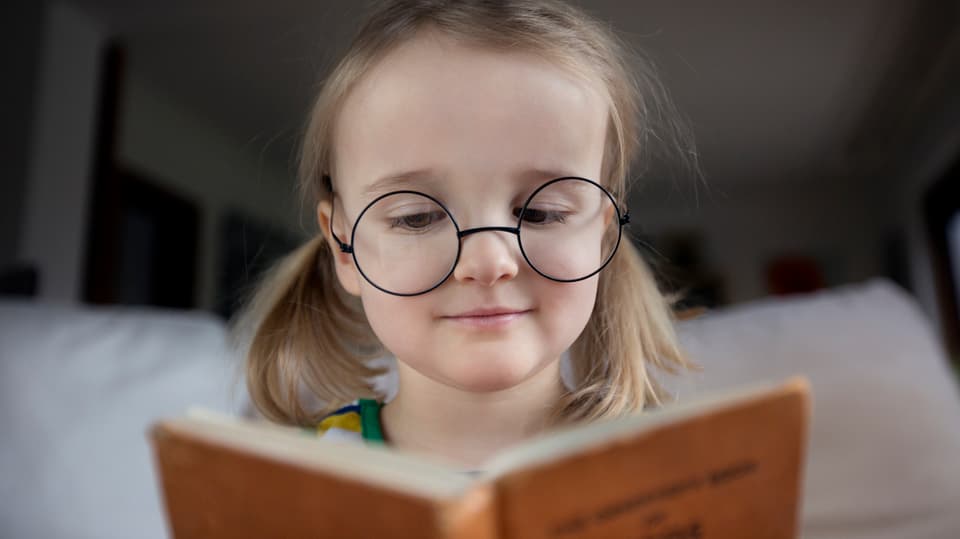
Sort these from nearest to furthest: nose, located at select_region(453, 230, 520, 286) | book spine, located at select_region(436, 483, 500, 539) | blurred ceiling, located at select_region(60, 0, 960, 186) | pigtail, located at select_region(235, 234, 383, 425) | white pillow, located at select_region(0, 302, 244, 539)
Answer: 1. book spine, located at select_region(436, 483, 500, 539)
2. nose, located at select_region(453, 230, 520, 286)
3. pigtail, located at select_region(235, 234, 383, 425)
4. white pillow, located at select_region(0, 302, 244, 539)
5. blurred ceiling, located at select_region(60, 0, 960, 186)

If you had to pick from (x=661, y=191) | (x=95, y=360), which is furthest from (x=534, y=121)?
(x=95, y=360)

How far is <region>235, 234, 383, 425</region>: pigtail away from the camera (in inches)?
30.8

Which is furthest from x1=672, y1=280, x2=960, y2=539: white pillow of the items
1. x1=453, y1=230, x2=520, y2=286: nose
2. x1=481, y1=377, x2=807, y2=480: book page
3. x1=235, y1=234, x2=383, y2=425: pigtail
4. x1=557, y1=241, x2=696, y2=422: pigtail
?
x1=481, y1=377, x2=807, y2=480: book page

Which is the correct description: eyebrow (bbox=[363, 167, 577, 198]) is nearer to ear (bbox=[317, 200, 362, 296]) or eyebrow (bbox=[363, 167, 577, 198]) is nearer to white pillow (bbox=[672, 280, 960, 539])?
ear (bbox=[317, 200, 362, 296])

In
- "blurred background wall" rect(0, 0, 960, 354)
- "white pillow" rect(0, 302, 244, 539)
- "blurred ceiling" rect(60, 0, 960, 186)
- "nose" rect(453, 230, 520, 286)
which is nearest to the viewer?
"nose" rect(453, 230, 520, 286)

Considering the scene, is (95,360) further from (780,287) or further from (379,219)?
(780,287)

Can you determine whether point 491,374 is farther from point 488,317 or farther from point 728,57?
point 728,57

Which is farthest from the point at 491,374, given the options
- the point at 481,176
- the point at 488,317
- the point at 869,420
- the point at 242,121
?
the point at 242,121

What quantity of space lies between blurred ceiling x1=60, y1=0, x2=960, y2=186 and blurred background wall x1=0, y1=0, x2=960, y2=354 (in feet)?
0.04

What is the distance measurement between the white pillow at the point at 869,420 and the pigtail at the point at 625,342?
1.40 ft

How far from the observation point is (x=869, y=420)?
1207mm

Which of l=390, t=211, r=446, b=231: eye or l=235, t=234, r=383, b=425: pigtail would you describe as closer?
l=390, t=211, r=446, b=231: eye

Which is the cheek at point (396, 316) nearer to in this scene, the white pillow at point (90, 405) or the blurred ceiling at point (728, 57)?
the white pillow at point (90, 405)

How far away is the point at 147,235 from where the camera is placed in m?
4.10
